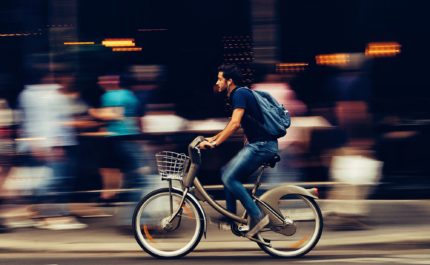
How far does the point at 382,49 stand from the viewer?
11.6 m

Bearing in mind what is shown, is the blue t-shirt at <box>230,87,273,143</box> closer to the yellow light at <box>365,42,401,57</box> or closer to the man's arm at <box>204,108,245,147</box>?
the man's arm at <box>204,108,245,147</box>

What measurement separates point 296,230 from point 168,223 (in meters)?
1.14

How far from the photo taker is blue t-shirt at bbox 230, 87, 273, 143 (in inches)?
300

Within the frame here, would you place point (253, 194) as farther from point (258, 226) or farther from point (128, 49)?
point (128, 49)

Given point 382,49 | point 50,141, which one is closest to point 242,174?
point 50,141

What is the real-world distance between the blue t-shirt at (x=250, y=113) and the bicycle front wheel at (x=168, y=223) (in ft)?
2.67

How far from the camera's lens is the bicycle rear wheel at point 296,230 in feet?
26.0

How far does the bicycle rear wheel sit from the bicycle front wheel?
604 millimetres

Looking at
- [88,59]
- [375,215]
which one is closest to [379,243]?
[375,215]

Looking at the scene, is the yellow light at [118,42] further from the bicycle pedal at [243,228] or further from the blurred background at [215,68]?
the bicycle pedal at [243,228]

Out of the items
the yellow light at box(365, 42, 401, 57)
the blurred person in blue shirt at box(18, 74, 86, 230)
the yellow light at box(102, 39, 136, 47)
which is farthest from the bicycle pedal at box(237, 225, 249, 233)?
A: the yellow light at box(102, 39, 136, 47)

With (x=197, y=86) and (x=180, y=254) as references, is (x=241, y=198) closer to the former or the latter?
(x=180, y=254)

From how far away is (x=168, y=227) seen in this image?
7.85 m

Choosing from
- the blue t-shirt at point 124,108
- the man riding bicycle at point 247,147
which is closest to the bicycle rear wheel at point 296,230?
the man riding bicycle at point 247,147
